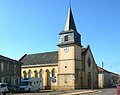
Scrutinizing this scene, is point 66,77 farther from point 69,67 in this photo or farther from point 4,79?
point 4,79

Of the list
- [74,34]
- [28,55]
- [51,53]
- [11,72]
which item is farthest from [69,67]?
[28,55]

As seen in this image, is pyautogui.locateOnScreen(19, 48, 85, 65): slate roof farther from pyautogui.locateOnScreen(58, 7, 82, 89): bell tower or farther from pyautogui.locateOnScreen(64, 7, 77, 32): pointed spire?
pyautogui.locateOnScreen(64, 7, 77, 32): pointed spire

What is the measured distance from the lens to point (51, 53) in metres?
78.8

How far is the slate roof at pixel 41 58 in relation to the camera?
74.9 meters

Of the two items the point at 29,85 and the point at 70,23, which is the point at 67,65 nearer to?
the point at 70,23

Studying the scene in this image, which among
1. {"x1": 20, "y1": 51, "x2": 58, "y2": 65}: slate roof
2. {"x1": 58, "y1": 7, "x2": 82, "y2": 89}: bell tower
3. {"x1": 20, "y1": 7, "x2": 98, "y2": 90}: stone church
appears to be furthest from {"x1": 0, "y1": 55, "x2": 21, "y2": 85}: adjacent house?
{"x1": 20, "y1": 51, "x2": 58, "y2": 65}: slate roof

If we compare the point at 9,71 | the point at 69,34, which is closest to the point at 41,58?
the point at 69,34

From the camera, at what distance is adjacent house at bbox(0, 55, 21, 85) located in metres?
50.0

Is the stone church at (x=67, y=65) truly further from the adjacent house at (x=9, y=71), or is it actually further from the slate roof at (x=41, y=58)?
the adjacent house at (x=9, y=71)

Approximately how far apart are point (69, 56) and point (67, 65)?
2304 millimetres

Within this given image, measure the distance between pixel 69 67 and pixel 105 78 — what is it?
2782 cm

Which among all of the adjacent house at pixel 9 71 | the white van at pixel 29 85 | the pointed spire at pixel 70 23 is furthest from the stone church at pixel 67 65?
the white van at pixel 29 85

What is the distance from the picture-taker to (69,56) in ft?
222

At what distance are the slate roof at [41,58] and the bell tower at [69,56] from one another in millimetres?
5276
